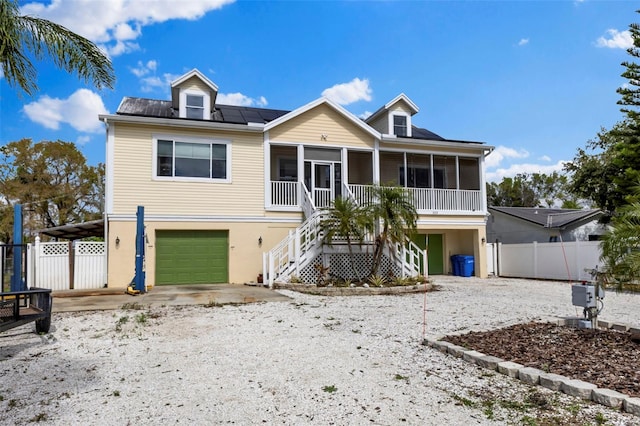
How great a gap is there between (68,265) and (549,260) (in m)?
17.6

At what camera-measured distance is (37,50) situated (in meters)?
8.12

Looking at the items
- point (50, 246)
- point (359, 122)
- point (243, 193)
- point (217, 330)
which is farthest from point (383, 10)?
point (50, 246)

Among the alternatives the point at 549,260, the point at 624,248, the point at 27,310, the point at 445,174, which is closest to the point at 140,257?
the point at 27,310

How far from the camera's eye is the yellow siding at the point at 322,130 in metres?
16.3

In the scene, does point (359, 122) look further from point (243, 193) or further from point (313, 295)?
point (313, 295)

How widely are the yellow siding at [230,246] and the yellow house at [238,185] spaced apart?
0.11 feet

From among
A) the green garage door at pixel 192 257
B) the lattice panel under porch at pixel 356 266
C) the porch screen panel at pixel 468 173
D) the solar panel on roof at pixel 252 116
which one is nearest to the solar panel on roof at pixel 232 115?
the solar panel on roof at pixel 252 116

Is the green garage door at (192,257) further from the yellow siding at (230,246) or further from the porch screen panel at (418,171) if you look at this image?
the porch screen panel at (418,171)

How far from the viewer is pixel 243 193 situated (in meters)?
15.6

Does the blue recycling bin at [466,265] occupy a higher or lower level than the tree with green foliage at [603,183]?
lower

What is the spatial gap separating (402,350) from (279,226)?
34.3 feet

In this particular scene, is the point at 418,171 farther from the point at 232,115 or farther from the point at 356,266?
the point at 232,115

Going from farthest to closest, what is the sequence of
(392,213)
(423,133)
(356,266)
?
(423,133), (356,266), (392,213)

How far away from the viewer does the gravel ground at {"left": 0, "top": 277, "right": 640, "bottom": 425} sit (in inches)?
148
